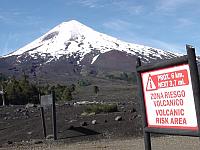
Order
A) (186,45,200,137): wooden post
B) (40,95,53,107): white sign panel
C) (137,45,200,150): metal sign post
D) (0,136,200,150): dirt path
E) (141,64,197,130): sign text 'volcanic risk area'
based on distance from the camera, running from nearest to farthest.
Answer: (186,45,200,137): wooden post < (137,45,200,150): metal sign post < (141,64,197,130): sign text 'volcanic risk area' < (0,136,200,150): dirt path < (40,95,53,107): white sign panel

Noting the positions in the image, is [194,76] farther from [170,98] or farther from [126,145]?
[126,145]

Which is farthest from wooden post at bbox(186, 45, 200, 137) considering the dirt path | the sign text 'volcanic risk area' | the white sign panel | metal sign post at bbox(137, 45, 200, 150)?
the white sign panel

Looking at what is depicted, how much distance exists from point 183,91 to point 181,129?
502 millimetres

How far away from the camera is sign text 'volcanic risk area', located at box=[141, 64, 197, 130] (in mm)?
Answer: 6340

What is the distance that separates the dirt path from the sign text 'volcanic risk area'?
7199 millimetres

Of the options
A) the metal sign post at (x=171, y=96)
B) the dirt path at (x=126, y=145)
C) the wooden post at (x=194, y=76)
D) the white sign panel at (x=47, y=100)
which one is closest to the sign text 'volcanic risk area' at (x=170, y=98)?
the metal sign post at (x=171, y=96)

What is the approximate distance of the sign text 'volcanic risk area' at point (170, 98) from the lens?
6340 millimetres

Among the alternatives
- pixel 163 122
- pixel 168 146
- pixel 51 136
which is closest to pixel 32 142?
pixel 51 136

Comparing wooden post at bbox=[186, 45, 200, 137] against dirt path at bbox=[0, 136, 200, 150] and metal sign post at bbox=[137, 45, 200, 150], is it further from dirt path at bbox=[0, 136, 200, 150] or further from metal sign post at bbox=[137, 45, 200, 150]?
dirt path at bbox=[0, 136, 200, 150]

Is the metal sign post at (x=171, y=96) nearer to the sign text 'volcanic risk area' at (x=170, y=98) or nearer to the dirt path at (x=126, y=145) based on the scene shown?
the sign text 'volcanic risk area' at (x=170, y=98)

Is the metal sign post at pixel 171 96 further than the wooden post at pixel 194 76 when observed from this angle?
Yes

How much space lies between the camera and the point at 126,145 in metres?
16.4

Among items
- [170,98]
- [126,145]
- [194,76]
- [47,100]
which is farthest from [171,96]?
[47,100]

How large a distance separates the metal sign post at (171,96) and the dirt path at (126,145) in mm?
7149
